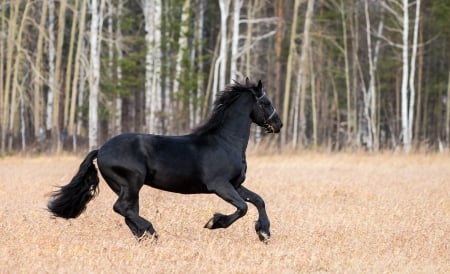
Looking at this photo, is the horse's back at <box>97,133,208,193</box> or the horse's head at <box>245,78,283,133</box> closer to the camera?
the horse's back at <box>97,133,208,193</box>

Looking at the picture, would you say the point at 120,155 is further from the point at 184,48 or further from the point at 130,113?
the point at 130,113

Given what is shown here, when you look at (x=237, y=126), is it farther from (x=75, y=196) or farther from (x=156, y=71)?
(x=156, y=71)

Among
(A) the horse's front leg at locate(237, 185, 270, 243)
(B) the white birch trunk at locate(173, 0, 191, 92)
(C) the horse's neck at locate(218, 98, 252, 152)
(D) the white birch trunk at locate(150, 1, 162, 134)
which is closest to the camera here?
(A) the horse's front leg at locate(237, 185, 270, 243)

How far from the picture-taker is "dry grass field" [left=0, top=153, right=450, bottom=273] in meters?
8.27

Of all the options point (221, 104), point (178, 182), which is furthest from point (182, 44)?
point (178, 182)

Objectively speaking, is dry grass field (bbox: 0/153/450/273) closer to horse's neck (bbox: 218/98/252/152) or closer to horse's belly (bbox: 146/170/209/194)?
horse's belly (bbox: 146/170/209/194)

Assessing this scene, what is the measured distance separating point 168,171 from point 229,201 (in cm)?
76

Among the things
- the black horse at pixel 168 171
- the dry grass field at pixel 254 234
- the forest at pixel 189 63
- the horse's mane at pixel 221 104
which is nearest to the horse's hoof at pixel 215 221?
the black horse at pixel 168 171

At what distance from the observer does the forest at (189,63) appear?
1211 inches

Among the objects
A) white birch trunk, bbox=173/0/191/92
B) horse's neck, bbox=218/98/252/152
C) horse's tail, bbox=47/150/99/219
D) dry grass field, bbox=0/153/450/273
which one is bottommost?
dry grass field, bbox=0/153/450/273

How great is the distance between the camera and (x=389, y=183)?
18.6 metres

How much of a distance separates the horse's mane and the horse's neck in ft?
0.20

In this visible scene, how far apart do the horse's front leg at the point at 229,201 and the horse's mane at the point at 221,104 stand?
2.51 feet

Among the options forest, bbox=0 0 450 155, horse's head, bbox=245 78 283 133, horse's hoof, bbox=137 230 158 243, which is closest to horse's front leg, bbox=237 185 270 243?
horse's head, bbox=245 78 283 133
